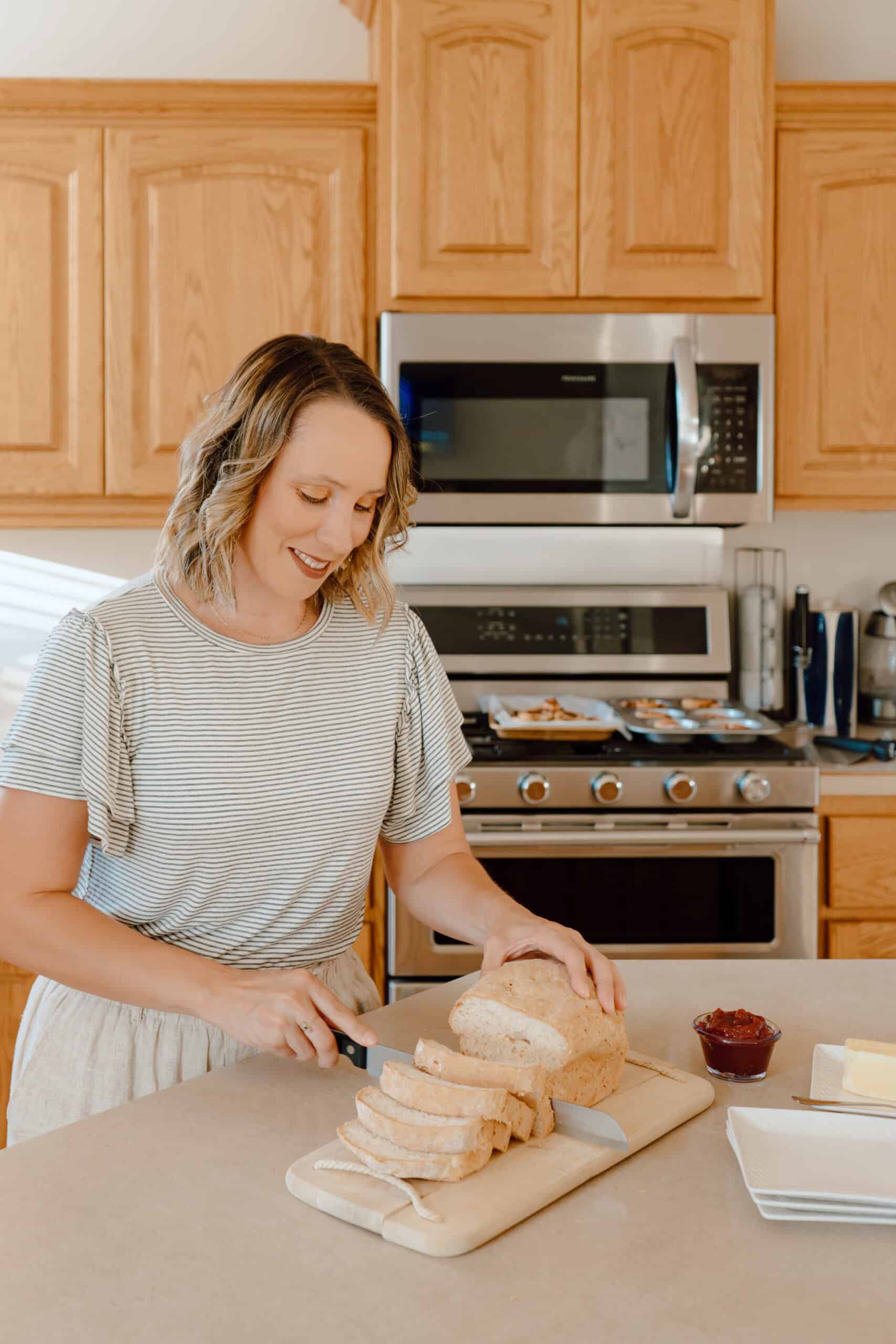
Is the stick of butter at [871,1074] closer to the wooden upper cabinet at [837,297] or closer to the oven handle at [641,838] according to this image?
the oven handle at [641,838]

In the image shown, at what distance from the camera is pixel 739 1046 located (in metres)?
1.12

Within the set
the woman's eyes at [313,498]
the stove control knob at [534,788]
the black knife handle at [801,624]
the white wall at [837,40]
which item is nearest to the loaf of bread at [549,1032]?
the woman's eyes at [313,498]

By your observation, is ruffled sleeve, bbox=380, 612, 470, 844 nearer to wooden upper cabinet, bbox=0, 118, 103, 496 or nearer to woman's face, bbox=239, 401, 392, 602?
woman's face, bbox=239, 401, 392, 602

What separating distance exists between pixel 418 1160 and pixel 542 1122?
0.40 ft

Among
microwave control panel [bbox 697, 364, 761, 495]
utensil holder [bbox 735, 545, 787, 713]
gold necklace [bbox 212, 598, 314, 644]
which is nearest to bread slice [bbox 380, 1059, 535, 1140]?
gold necklace [bbox 212, 598, 314, 644]

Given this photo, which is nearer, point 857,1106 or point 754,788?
point 857,1106

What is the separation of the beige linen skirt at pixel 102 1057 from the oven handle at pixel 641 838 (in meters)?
1.25

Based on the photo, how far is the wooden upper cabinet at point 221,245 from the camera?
2775 millimetres

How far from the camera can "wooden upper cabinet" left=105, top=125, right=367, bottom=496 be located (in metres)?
2.78

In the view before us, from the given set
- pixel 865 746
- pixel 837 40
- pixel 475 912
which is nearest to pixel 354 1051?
pixel 475 912

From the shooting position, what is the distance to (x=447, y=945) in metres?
2.56

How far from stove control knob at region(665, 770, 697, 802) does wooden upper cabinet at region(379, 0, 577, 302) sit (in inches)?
43.2

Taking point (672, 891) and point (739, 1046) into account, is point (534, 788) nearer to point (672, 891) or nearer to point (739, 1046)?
point (672, 891)

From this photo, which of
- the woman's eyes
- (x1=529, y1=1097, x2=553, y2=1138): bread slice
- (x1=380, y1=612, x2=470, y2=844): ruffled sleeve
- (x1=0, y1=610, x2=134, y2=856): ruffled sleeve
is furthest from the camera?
(x1=380, y1=612, x2=470, y2=844): ruffled sleeve
